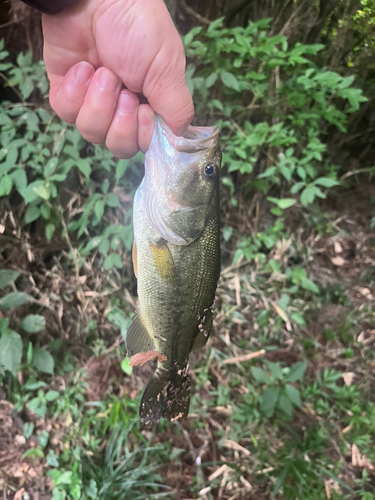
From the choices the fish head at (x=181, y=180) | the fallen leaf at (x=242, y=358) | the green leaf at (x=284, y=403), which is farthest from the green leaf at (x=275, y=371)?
the fish head at (x=181, y=180)

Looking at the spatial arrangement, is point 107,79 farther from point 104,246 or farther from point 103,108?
point 104,246

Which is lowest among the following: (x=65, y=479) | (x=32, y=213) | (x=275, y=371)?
(x=65, y=479)

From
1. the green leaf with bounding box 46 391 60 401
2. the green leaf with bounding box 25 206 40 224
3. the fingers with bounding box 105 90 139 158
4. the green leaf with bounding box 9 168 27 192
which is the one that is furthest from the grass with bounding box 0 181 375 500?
the fingers with bounding box 105 90 139 158

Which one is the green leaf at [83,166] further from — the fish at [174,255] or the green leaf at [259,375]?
the green leaf at [259,375]

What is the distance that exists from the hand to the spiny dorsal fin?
745mm

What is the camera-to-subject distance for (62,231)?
2129 mm

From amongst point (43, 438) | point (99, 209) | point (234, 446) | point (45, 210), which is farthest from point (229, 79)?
point (43, 438)

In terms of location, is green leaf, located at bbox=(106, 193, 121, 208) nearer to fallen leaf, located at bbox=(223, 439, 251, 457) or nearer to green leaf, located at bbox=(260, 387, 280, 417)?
green leaf, located at bbox=(260, 387, 280, 417)

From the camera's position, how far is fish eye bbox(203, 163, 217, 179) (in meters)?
1.11

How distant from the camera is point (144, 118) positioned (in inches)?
46.3

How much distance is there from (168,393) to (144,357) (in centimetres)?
27

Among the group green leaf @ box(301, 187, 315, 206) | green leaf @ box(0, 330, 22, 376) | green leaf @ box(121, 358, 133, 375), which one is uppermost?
green leaf @ box(301, 187, 315, 206)

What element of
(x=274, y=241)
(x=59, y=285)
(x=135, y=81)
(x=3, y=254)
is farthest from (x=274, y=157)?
(x=3, y=254)

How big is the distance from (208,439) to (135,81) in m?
2.19
